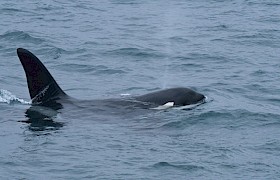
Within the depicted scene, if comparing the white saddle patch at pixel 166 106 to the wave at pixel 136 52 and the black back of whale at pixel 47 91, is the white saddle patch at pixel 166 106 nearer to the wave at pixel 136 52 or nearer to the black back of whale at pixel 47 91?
the black back of whale at pixel 47 91

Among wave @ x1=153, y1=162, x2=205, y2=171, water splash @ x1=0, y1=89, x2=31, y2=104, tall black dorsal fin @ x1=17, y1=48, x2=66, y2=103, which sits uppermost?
tall black dorsal fin @ x1=17, y1=48, x2=66, y2=103

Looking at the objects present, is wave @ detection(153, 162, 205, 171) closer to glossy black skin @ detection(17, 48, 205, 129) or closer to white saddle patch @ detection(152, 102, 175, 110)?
glossy black skin @ detection(17, 48, 205, 129)

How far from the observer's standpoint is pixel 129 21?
35031 millimetres

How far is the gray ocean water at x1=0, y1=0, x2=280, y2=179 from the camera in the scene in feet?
49.6

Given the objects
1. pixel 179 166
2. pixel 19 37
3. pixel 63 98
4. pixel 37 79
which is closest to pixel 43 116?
pixel 37 79

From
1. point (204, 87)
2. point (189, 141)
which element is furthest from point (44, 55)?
point (189, 141)

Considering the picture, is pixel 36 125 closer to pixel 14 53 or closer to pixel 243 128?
pixel 243 128

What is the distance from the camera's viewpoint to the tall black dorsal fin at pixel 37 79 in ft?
63.6

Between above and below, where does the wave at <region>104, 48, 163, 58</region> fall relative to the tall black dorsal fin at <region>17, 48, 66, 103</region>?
below

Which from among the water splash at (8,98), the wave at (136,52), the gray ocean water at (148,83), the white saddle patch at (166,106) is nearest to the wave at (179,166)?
the gray ocean water at (148,83)

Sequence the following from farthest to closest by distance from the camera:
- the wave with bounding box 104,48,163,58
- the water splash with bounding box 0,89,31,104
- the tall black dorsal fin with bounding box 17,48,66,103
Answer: the wave with bounding box 104,48,163,58
the water splash with bounding box 0,89,31,104
the tall black dorsal fin with bounding box 17,48,66,103

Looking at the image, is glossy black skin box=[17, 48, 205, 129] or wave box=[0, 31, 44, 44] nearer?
glossy black skin box=[17, 48, 205, 129]

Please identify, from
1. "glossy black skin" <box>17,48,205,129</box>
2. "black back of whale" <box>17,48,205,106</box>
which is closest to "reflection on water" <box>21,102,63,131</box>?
"glossy black skin" <box>17,48,205,129</box>

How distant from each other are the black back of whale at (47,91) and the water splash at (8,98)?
621mm
